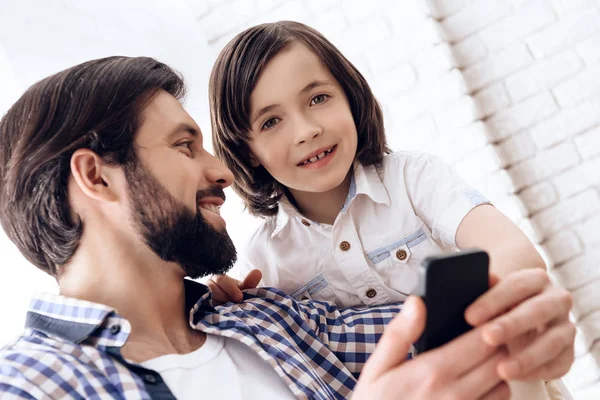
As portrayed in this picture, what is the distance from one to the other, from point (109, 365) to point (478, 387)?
1.86 feet

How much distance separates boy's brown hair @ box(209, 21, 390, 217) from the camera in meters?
1.38

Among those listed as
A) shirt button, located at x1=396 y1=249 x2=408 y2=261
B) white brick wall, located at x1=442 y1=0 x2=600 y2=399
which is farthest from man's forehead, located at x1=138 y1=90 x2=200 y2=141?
white brick wall, located at x1=442 y1=0 x2=600 y2=399

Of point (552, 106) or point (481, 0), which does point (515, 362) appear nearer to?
point (552, 106)

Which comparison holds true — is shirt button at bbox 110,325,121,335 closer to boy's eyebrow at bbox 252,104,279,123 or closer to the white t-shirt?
the white t-shirt

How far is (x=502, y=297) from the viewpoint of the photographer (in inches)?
25.5

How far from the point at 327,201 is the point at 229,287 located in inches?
13.0

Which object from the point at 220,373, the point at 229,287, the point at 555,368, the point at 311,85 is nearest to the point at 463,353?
the point at 555,368

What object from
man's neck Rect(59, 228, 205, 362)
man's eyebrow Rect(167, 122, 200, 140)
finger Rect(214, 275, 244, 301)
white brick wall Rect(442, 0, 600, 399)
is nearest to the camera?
man's neck Rect(59, 228, 205, 362)

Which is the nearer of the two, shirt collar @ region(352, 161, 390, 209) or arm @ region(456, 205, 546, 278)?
arm @ region(456, 205, 546, 278)

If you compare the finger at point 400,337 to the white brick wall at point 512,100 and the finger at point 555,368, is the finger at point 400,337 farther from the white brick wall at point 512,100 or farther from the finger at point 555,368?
the white brick wall at point 512,100

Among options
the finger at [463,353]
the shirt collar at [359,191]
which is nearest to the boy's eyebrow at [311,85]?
the shirt collar at [359,191]

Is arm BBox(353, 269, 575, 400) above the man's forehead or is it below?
below

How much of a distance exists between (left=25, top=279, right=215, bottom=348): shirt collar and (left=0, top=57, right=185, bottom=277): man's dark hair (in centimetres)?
11

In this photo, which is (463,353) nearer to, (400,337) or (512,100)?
(400,337)
